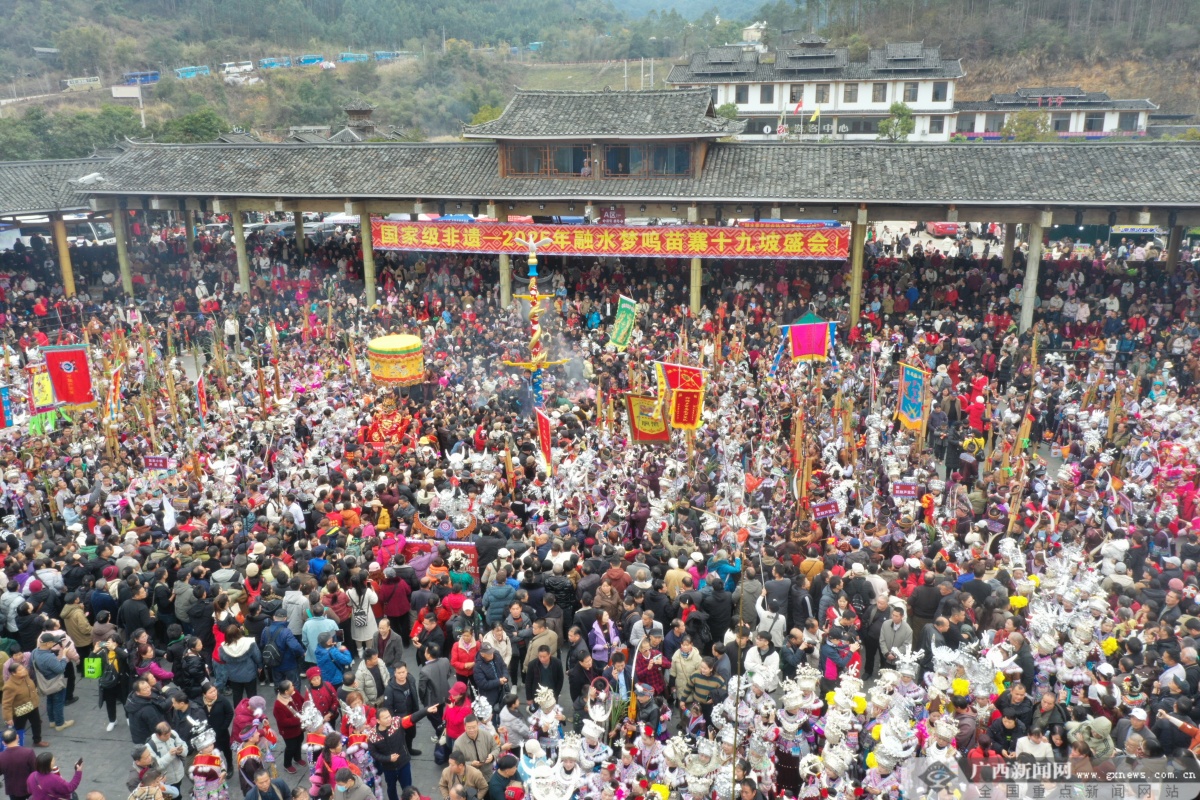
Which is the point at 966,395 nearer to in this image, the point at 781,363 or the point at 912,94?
the point at 781,363

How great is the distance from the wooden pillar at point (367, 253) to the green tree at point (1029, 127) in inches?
1564

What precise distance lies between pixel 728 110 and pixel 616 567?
53122mm

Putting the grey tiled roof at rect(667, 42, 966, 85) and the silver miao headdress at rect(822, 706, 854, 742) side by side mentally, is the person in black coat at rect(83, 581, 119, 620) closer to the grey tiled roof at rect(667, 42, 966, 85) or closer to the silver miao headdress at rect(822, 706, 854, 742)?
the silver miao headdress at rect(822, 706, 854, 742)

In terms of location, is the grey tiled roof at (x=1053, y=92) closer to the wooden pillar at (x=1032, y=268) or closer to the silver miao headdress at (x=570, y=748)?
the wooden pillar at (x=1032, y=268)

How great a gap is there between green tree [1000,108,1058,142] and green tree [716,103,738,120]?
16.3 metres

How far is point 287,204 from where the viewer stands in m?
26.2

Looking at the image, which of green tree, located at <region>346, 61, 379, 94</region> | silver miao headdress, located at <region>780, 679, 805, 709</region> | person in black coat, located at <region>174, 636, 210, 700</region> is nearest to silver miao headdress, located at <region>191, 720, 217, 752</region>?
person in black coat, located at <region>174, 636, 210, 700</region>

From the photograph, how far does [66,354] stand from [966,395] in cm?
1566

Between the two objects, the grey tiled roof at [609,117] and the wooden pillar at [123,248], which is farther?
the wooden pillar at [123,248]

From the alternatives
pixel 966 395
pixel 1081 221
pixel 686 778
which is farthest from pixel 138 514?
pixel 1081 221

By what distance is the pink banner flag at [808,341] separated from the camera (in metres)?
16.1

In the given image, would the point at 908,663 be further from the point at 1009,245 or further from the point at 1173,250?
the point at 1009,245

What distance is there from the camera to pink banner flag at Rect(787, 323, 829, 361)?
16109mm

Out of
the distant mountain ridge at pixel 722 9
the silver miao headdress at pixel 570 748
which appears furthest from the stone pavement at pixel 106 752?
the distant mountain ridge at pixel 722 9
